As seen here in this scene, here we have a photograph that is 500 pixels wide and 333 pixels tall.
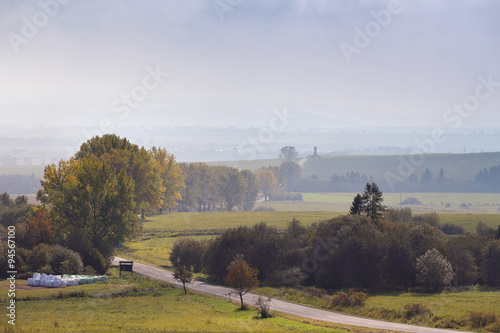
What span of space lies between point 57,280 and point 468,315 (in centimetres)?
4210

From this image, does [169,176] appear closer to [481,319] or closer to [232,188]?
[232,188]

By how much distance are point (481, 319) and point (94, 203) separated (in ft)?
197

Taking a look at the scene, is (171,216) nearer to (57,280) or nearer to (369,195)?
(369,195)

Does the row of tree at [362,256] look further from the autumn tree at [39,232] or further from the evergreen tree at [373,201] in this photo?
the autumn tree at [39,232]

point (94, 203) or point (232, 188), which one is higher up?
point (232, 188)

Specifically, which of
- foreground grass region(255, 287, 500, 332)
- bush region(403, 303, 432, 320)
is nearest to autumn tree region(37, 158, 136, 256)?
foreground grass region(255, 287, 500, 332)

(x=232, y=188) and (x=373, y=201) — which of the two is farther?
(x=232, y=188)

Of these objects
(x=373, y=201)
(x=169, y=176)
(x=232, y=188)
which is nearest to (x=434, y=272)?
(x=373, y=201)

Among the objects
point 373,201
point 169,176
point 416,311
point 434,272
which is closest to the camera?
point 416,311

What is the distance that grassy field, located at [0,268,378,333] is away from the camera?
3519 centimetres

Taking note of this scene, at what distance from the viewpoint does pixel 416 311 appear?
45.2 meters

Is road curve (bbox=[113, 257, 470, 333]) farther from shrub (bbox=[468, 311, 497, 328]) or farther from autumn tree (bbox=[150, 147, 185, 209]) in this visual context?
autumn tree (bbox=[150, 147, 185, 209])

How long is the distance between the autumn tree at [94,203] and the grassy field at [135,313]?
76.8 feet

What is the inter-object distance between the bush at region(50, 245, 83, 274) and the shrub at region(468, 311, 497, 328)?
47.7m
